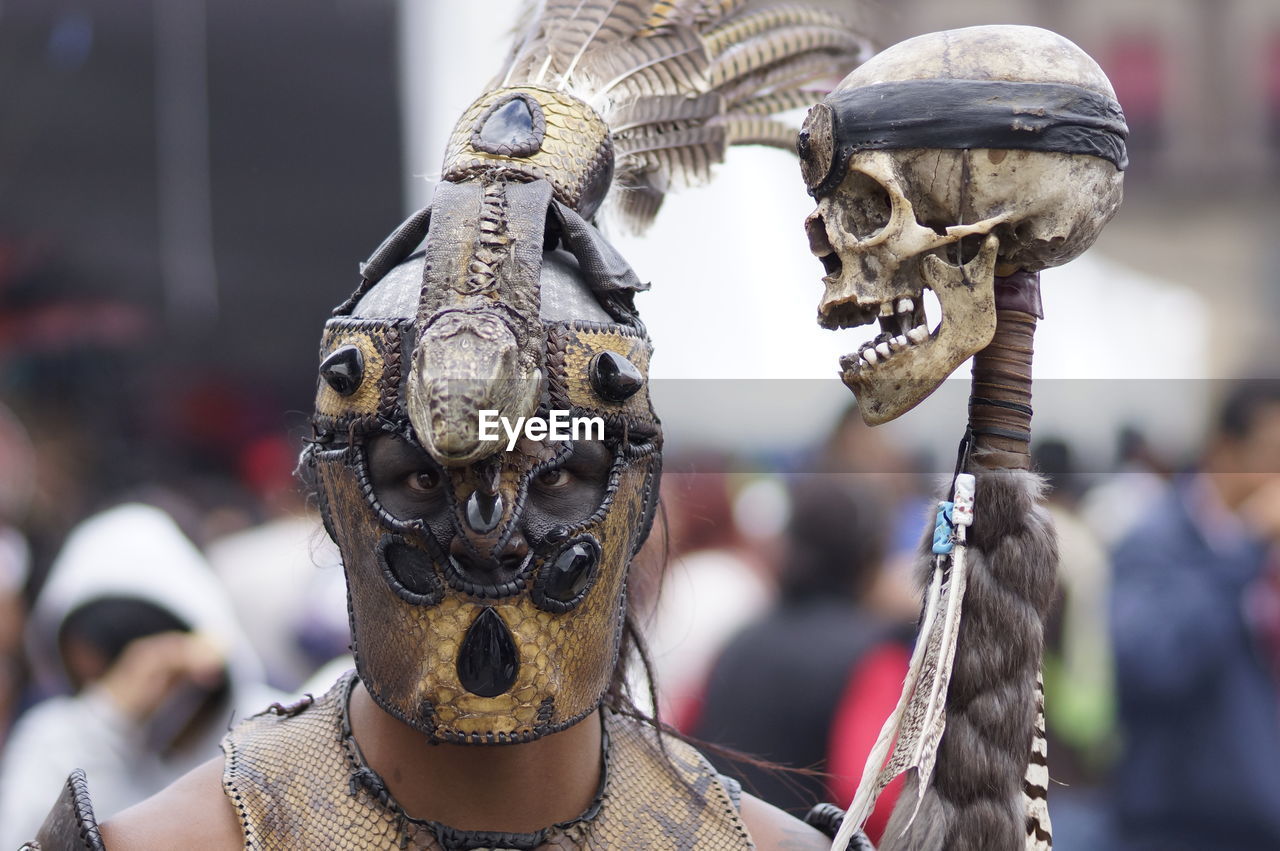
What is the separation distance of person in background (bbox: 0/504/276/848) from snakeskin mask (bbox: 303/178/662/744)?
1.79 m

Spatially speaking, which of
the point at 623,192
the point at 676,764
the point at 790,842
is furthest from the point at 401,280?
the point at 790,842

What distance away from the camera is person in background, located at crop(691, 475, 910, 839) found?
3691 mm

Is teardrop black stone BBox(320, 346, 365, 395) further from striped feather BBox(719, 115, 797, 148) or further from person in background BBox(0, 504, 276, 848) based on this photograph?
person in background BBox(0, 504, 276, 848)

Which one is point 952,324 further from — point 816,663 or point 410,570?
point 816,663

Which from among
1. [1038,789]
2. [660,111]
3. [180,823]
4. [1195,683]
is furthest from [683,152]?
[1195,683]

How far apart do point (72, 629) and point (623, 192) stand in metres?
2.24

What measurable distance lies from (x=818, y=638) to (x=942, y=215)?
2.11m

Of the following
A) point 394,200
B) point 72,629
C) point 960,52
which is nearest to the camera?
point 960,52

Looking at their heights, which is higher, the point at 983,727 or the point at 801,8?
the point at 801,8

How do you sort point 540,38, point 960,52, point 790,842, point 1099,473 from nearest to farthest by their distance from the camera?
1. point 960,52
2. point 790,842
3. point 540,38
4. point 1099,473

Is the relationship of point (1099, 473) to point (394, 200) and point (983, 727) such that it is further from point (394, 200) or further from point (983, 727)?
point (983, 727)

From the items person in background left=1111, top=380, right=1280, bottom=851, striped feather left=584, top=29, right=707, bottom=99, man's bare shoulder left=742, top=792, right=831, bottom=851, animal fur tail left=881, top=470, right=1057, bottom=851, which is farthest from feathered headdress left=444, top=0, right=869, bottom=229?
person in background left=1111, top=380, right=1280, bottom=851

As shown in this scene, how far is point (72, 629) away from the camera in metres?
3.88

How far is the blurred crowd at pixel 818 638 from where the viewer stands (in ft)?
12.3
